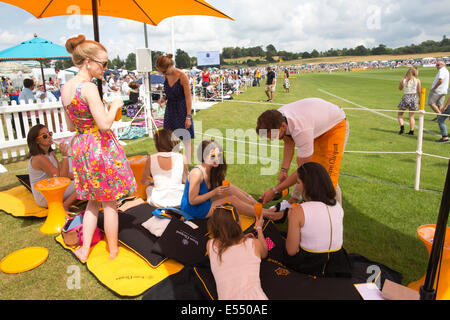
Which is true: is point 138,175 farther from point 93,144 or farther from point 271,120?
point 271,120

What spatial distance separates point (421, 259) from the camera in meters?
3.05

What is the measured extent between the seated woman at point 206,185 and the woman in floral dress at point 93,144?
0.68 metres

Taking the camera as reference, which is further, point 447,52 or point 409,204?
point 447,52

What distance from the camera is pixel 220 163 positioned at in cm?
341

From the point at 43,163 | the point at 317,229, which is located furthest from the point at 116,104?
the point at 43,163

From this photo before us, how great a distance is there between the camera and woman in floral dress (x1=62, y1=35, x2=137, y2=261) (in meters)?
2.51

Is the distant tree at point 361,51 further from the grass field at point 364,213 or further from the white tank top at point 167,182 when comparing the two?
the white tank top at point 167,182

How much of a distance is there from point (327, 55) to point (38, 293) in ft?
491

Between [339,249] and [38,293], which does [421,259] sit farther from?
[38,293]

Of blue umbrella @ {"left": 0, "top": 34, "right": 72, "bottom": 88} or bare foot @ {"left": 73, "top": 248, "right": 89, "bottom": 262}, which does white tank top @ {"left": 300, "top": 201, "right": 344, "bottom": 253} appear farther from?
blue umbrella @ {"left": 0, "top": 34, "right": 72, "bottom": 88}

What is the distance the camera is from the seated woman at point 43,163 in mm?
3934

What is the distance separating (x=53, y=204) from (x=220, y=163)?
2182mm

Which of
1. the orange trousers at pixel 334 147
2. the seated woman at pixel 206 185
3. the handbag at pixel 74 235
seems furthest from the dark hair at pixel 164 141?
the orange trousers at pixel 334 147

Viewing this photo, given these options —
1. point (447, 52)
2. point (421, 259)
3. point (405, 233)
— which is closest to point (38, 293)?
point (421, 259)
